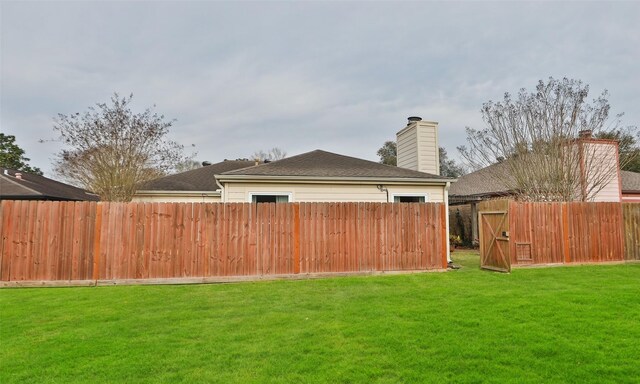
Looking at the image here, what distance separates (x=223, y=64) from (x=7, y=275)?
32.3 ft

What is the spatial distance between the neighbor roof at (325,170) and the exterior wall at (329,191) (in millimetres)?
310

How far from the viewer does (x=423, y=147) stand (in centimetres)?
1326

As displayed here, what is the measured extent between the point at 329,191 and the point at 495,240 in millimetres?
4878

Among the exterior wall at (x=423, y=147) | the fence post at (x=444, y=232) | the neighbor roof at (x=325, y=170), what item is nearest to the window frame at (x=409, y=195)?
the neighbor roof at (x=325, y=170)

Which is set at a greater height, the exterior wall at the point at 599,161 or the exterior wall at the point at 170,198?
the exterior wall at the point at 599,161

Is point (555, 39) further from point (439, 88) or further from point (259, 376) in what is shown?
point (259, 376)

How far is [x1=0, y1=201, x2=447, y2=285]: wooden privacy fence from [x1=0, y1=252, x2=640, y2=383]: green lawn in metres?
0.74

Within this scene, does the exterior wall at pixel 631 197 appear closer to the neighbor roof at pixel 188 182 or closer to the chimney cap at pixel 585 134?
Answer: the chimney cap at pixel 585 134

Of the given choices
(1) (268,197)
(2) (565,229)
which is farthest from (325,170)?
(2) (565,229)

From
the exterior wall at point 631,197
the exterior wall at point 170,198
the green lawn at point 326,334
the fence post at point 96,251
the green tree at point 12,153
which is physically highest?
the green tree at point 12,153

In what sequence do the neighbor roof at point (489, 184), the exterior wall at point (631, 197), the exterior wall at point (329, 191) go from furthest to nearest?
the exterior wall at point (631, 197), the neighbor roof at point (489, 184), the exterior wall at point (329, 191)

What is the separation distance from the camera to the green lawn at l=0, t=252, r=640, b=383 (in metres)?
3.47

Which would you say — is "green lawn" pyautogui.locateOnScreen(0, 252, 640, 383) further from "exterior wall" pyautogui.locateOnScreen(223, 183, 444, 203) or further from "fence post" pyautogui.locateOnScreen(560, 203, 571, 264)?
"exterior wall" pyautogui.locateOnScreen(223, 183, 444, 203)

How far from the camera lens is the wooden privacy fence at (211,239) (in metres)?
8.02
